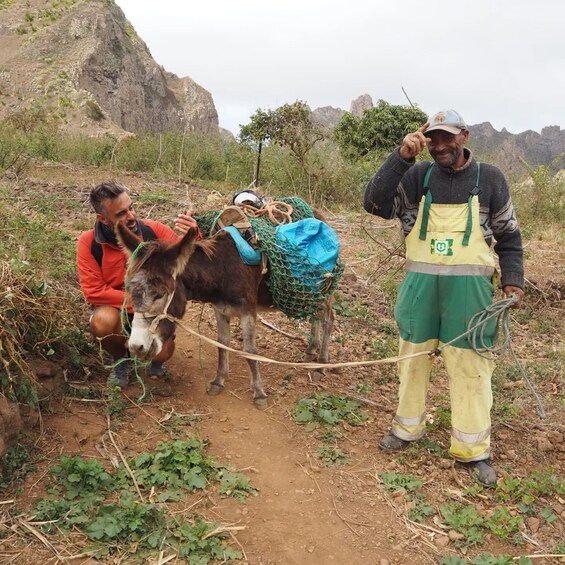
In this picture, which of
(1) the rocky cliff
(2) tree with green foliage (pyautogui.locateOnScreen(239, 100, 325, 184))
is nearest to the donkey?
(2) tree with green foliage (pyautogui.locateOnScreen(239, 100, 325, 184))

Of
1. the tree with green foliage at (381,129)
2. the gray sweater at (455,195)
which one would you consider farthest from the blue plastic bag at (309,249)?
the tree with green foliage at (381,129)

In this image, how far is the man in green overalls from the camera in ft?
9.96

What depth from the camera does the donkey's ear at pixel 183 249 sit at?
306cm

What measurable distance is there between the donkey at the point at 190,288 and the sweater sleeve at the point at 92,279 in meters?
0.60

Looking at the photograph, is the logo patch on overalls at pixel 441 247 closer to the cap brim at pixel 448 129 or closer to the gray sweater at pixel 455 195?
the gray sweater at pixel 455 195

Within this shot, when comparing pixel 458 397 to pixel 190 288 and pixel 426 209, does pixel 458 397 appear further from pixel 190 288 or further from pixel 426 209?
pixel 190 288

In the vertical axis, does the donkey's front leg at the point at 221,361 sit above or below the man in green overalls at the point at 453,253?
below

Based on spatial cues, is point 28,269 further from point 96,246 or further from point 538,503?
point 538,503

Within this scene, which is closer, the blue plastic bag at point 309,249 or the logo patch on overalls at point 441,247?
the logo patch on overalls at point 441,247

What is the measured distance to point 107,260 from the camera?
3648mm

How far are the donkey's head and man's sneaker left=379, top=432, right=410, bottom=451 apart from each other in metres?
1.74

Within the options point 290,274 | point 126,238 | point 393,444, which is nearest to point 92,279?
point 126,238

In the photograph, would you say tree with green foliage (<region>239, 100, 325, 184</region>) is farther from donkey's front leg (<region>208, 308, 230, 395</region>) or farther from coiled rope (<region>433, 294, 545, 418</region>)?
coiled rope (<region>433, 294, 545, 418</region>)

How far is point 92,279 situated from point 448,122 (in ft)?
8.70
